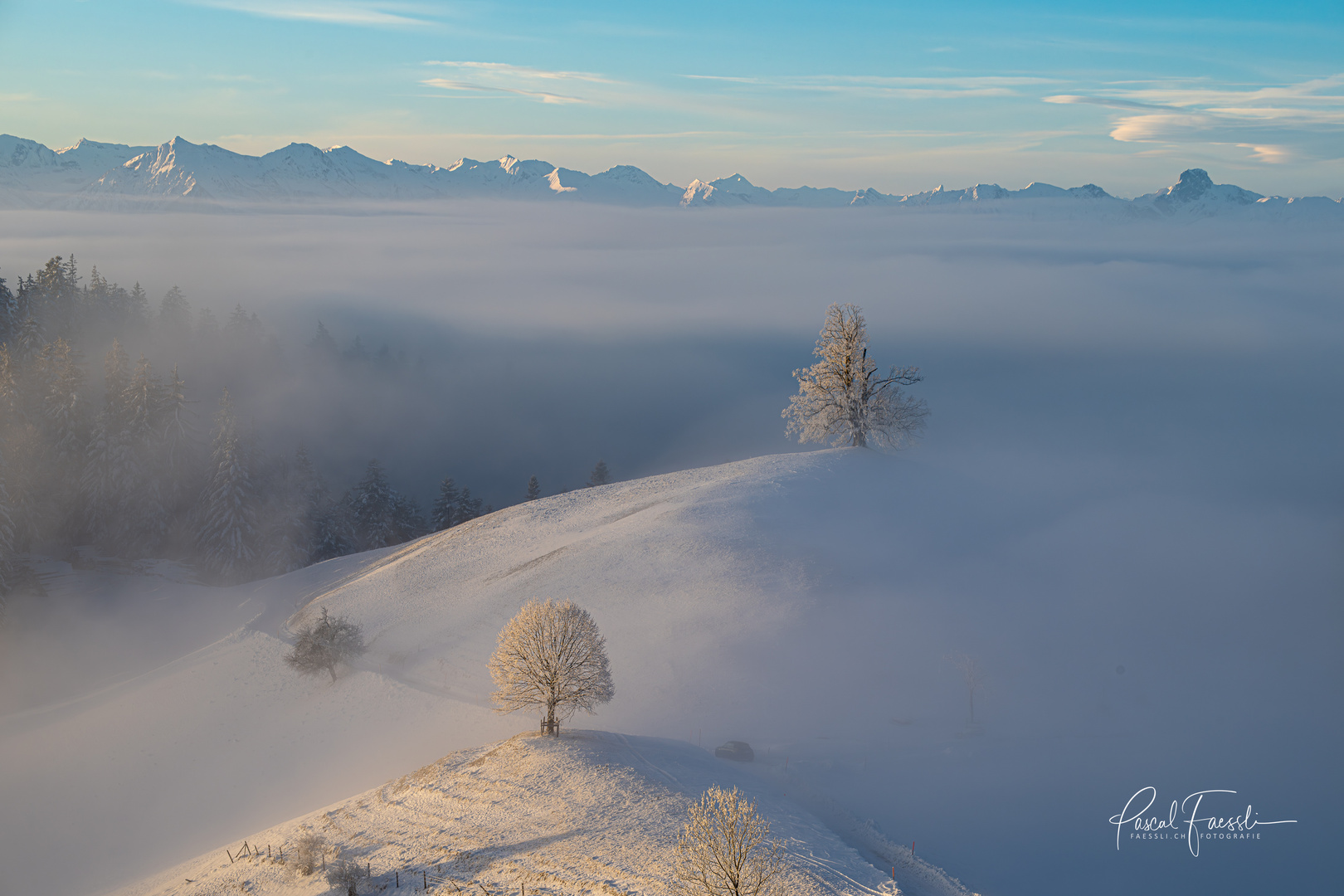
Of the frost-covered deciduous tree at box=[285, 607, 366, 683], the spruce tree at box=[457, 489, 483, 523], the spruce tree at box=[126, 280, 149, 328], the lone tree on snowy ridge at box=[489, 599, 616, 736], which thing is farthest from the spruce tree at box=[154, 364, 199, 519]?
the lone tree on snowy ridge at box=[489, 599, 616, 736]

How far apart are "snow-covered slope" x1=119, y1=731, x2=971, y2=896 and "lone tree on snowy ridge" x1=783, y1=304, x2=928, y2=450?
29378mm

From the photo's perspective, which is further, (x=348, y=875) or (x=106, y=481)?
(x=106, y=481)

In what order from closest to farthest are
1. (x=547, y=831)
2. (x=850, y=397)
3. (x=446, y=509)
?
1. (x=547, y=831)
2. (x=850, y=397)
3. (x=446, y=509)

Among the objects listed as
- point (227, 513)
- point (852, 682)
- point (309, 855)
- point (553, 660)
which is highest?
point (553, 660)

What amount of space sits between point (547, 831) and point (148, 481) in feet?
228

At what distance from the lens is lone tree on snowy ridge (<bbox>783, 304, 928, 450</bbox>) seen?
176 feet

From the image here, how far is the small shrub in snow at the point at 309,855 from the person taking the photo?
965 inches

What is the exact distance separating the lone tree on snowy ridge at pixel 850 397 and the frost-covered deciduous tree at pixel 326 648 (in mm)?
31804

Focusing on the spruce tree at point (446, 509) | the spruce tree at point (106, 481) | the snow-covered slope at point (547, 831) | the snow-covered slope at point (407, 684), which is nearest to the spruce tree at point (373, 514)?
the spruce tree at point (446, 509)

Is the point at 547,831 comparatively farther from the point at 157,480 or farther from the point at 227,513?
the point at 157,480

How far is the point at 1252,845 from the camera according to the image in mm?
27406

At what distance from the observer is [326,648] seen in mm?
43031

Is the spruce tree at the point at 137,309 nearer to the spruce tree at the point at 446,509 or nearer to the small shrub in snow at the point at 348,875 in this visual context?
the spruce tree at the point at 446,509

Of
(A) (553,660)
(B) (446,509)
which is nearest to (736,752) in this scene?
(A) (553,660)
